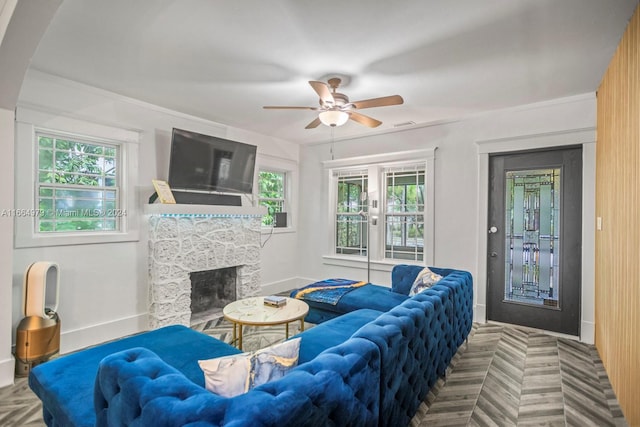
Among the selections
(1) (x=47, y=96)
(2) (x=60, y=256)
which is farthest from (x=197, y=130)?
(2) (x=60, y=256)

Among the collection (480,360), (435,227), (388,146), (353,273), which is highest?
(388,146)

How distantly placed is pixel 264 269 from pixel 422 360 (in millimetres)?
3462

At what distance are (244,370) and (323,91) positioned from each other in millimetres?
2020

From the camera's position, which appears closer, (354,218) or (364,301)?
(364,301)

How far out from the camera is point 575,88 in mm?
3234

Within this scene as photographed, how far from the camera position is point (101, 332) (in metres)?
3.42

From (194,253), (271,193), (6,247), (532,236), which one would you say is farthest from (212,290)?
(532,236)

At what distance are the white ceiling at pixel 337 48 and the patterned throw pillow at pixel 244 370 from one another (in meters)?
1.91

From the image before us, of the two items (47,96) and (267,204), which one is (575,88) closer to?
(267,204)

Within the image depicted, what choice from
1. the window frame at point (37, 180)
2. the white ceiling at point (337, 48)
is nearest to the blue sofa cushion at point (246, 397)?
the white ceiling at point (337, 48)

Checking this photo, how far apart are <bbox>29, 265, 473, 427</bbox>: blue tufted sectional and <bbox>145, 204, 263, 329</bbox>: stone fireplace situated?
1382 millimetres

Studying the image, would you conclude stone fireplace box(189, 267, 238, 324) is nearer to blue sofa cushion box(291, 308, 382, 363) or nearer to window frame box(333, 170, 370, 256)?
window frame box(333, 170, 370, 256)

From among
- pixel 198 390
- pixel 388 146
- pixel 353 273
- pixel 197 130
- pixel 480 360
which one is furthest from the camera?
pixel 353 273

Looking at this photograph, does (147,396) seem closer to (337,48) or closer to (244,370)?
(244,370)
